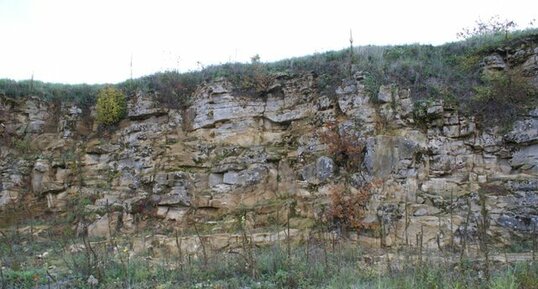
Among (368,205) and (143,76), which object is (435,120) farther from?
(143,76)

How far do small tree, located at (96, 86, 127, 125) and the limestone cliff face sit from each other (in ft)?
0.85

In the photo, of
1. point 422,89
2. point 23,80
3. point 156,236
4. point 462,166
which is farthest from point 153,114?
point 462,166

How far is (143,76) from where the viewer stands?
14.1 m

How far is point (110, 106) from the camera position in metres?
13.1

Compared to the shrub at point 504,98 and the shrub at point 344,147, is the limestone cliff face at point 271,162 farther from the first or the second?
the shrub at point 504,98

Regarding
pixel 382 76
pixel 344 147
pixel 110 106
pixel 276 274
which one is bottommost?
pixel 276 274

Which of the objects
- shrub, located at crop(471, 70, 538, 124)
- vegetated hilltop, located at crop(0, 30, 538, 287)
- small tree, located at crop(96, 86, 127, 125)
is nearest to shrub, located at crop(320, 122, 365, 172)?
vegetated hilltop, located at crop(0, 30, 538, 287)

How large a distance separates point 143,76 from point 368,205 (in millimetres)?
8554

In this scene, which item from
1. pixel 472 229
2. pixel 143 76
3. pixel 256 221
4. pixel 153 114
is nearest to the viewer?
pixel 472 229

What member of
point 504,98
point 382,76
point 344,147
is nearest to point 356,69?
point 382,76

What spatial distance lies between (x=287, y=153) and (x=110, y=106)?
578cm

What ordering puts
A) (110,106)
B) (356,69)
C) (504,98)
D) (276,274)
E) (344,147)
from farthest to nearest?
(110,106)
(356,69)
(344,147)
(504,98)
(276,274)

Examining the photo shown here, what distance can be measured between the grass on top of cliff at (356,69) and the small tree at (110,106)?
448 millimetres

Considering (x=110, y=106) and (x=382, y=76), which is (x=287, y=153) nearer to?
(x=382, y=76)
